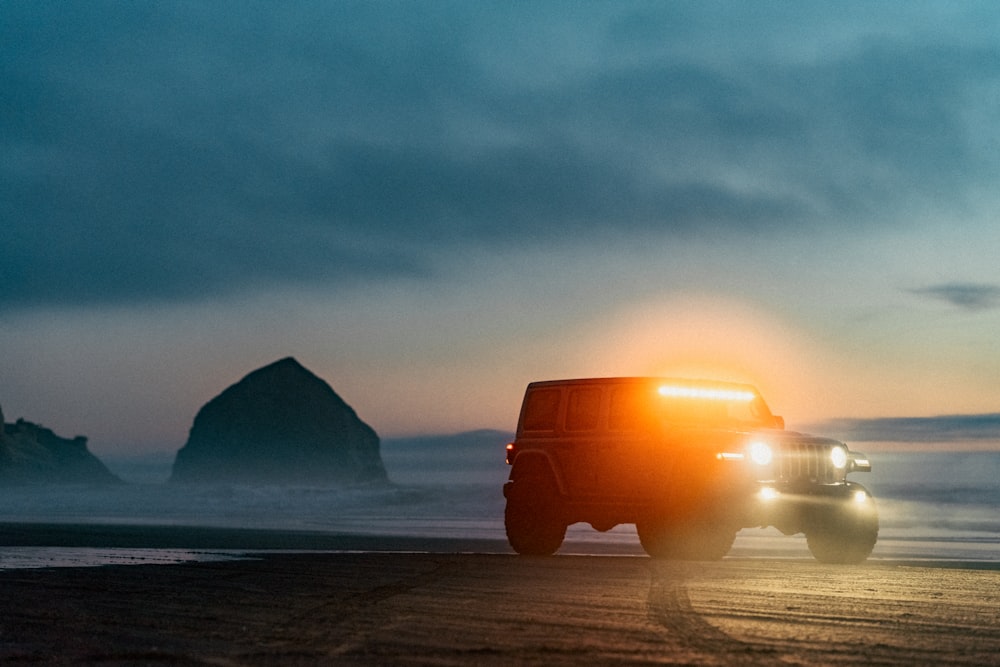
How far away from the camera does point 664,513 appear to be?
627 inches

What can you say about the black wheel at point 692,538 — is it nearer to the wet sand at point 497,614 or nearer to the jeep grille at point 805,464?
the wet sand at point 497,614

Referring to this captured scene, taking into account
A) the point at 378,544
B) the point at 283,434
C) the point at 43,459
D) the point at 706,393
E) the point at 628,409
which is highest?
the point at 283,434

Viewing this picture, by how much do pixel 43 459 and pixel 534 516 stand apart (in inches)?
4720

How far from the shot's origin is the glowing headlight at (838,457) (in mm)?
16695

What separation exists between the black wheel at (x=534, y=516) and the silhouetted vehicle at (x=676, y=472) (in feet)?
0.06

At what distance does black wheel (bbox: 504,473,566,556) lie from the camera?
17.4 metres

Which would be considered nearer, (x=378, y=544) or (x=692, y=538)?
(x=692, y=538)

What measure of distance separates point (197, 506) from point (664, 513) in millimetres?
34373

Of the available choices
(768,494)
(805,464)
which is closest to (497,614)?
(768,494)

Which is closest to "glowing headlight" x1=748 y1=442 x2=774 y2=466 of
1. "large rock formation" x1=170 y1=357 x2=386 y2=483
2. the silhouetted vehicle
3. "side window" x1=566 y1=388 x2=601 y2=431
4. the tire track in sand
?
the silhouetted vehicle

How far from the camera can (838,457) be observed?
16.8 m

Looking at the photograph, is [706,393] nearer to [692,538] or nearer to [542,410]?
[692,538]

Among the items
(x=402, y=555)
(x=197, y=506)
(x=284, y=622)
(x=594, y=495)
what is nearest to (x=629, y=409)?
(x=594, y=495)

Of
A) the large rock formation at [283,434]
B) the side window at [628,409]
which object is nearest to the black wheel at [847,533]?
the side window at [628,409]
